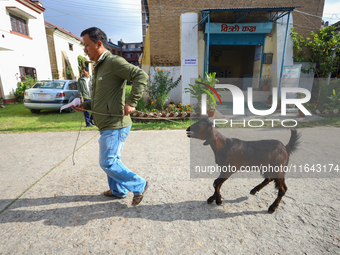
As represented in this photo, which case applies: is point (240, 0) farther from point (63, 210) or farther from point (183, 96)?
point (63, 210)

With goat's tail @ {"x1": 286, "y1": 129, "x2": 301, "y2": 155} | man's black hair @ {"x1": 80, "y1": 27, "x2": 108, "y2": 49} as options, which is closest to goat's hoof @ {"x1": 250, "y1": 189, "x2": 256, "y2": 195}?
goat's tail @ {"x1": 286, "y1": 129, "x2": 301, "y2": 155}

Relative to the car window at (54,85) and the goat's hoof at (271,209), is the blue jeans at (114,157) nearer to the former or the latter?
the goat's hoof at (271,209)

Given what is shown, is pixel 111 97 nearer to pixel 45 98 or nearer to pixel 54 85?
pixel 45 98

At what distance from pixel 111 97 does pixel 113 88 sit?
0.11 m

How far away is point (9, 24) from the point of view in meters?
14.4

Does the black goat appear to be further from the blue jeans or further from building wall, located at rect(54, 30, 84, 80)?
building wall, located at rect(54, 30, 84, 80)

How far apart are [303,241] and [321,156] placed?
290 cm

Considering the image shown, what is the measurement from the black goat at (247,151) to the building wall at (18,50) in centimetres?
1551

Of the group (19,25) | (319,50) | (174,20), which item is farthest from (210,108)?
(19,25)

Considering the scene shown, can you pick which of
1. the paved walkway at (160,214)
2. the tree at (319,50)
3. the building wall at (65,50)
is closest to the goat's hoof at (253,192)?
the paved walkway at (160,214)

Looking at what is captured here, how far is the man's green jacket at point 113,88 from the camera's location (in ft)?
7.57

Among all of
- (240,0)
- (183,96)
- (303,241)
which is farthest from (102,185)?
(240,0)

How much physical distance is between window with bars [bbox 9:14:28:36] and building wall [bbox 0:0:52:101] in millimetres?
346

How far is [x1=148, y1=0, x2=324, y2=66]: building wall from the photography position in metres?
10.4
